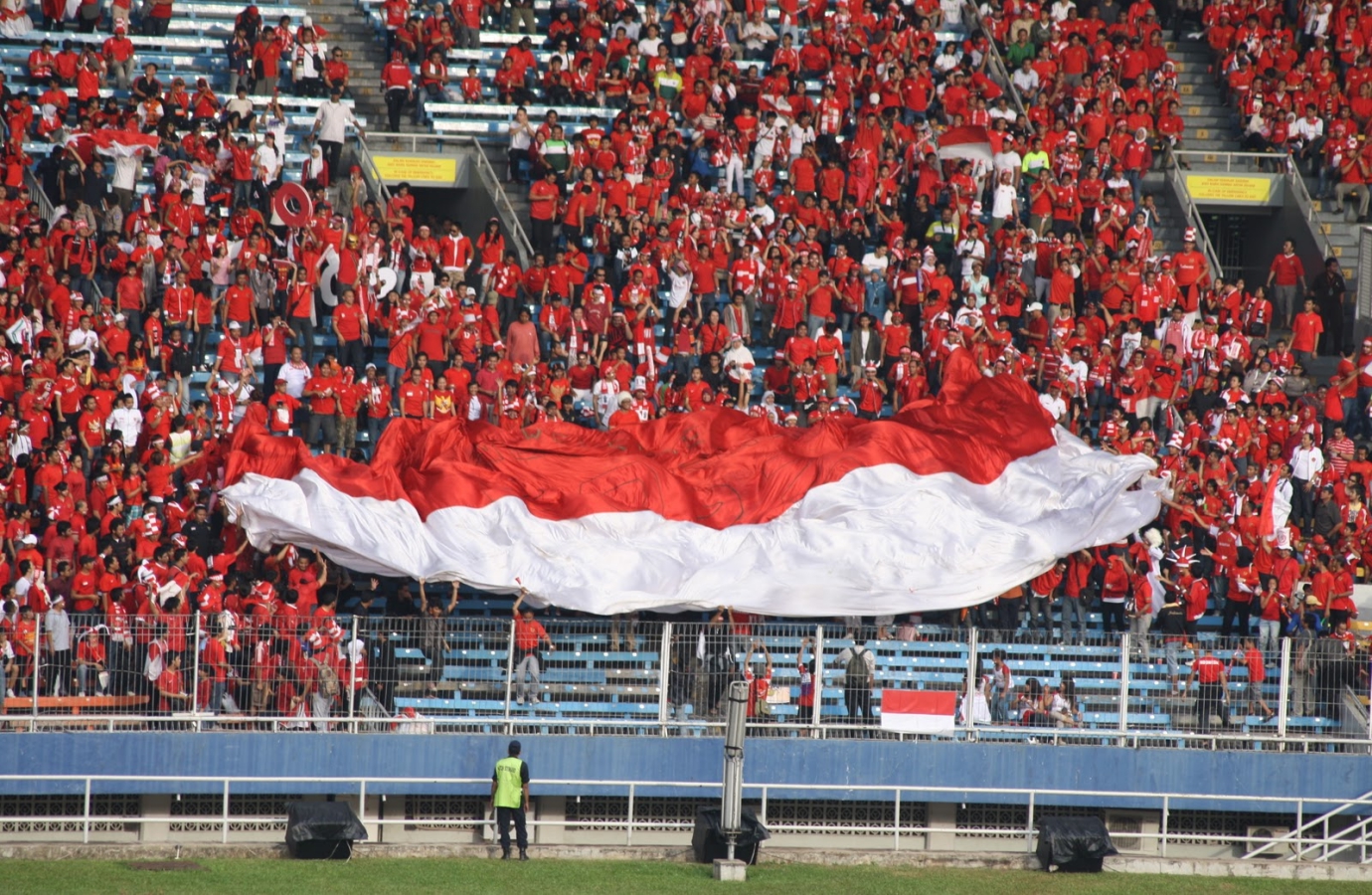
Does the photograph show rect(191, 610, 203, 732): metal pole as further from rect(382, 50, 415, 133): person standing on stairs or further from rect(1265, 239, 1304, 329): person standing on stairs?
rect(1265, 239, 1304, 329): person standing on stairs

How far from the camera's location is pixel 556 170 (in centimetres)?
3212

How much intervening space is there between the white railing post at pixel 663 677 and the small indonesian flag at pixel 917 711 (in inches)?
91.7

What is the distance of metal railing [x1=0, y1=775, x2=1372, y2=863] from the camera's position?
21938 mm

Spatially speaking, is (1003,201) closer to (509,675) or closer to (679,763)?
(679,763)

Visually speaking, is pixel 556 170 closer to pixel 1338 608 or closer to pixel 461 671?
pixel 461 671

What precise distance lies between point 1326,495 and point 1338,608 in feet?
6.88

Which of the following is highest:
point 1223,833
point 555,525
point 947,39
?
point 947,39

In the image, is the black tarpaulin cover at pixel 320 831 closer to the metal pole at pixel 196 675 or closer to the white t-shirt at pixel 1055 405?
the metal pole at pixel 196 675

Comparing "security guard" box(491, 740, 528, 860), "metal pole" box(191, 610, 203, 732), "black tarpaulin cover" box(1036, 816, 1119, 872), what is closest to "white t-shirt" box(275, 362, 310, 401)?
"metal pole" box(191, 610, 203, 732)

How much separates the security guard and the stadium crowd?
242 centimetres

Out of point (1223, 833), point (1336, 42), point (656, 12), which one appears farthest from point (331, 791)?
point (1336, 42)

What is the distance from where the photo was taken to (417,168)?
32.8 m

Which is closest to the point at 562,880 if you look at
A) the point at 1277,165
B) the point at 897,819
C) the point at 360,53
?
the point at 897,819

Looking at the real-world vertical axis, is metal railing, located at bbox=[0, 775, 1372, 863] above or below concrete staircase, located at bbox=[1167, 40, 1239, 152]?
below
